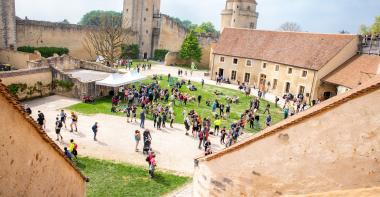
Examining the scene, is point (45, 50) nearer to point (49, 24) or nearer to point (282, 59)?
point (49, 24)

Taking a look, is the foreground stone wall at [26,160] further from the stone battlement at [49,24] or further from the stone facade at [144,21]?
the stone facade at [144,21]

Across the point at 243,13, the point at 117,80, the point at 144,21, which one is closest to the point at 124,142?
the point at 117,80

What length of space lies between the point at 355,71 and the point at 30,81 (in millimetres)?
29601

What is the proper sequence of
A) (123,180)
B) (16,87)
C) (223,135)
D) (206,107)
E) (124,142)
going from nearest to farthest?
(123,180) < (124,142) < (223,135) < (16,87) < (206,107)

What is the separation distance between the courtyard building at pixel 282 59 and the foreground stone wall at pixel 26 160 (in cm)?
3032

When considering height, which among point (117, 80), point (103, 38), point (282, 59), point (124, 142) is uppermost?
point (103, 38)

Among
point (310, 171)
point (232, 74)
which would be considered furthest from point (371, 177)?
point (232, 74)

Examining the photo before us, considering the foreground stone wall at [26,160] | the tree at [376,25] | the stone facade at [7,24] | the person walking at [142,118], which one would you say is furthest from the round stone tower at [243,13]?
the foreground stone wall at [26,160]

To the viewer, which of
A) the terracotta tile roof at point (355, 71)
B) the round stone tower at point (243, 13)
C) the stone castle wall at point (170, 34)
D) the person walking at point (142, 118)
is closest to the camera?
the person walking at point (142, 118)

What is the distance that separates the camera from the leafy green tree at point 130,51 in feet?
175

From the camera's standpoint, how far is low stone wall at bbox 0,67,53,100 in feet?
74.6

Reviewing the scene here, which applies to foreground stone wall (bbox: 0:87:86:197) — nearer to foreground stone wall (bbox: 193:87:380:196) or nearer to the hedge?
foreground stone wall (bbox: 193:87:380:196)

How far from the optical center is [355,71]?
31.0 metres

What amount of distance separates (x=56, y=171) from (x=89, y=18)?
122751mm
